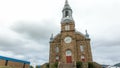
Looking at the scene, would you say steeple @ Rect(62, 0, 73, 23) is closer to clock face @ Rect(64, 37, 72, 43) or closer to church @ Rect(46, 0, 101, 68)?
church @ Rect(46, 0, 101, 68)

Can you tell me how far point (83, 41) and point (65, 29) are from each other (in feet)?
20.5

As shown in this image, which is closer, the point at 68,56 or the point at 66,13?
the point at 68,56

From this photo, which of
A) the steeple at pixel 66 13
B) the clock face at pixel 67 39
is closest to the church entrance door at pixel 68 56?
the clock face at pixel 67 39

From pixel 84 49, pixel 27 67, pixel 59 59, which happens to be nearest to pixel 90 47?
pixel 84 49

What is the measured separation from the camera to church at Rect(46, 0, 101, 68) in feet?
115

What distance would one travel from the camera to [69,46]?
35594mm

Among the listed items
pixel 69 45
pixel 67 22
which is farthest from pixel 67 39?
pixel 67 22

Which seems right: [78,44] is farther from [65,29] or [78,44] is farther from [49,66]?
[49,66]

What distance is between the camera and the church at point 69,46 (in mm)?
35125

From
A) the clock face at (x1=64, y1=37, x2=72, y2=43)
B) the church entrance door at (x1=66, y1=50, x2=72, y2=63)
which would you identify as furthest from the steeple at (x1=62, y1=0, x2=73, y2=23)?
the church entrance door at (x1=66, y1=50, x2=72, y2=63)

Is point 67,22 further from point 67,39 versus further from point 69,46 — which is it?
point 69,46

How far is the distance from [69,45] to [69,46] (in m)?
0.28

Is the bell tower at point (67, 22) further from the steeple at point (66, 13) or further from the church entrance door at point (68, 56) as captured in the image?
the church entrance door at point (68, 56)

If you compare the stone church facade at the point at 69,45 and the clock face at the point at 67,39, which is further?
the clock face at the point at 67,39
